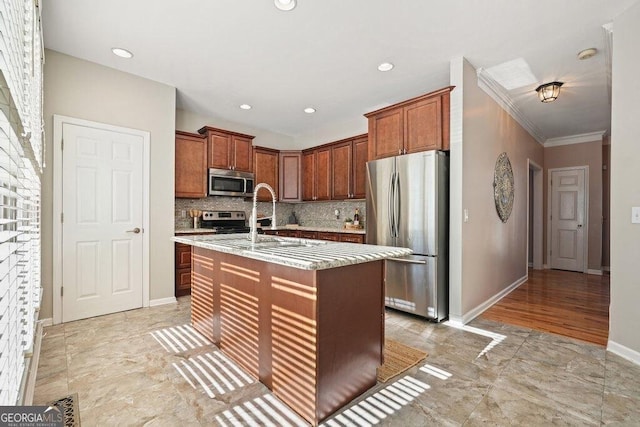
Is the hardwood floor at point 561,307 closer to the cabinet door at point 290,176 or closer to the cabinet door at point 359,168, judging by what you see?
the cabinet door at point 359,168

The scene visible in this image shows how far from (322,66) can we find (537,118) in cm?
388

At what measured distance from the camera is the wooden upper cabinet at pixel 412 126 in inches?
124

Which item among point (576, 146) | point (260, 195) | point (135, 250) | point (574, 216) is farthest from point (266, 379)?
point (576, 146)

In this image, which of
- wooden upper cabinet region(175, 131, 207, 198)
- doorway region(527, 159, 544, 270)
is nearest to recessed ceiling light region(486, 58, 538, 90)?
doorway region(527, 159, 544, 270)

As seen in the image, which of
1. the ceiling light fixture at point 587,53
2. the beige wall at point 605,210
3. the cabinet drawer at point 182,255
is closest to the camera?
the ceiling light fixture at point 587,53

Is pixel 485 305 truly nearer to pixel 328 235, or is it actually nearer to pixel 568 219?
pixel 328 235

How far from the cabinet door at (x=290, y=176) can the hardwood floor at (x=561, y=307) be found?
3.69 m

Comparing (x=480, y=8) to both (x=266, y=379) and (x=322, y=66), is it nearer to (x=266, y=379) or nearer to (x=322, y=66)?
(x=322, y=66)

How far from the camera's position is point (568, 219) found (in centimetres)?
590

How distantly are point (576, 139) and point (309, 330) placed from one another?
7.01 m

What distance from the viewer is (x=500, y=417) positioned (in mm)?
1625

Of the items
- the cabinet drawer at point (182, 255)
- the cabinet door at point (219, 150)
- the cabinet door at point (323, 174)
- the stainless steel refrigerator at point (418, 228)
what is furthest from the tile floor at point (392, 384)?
the cabinet door at point (323, 174)

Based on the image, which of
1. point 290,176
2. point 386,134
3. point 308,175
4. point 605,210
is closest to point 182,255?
point 290,176

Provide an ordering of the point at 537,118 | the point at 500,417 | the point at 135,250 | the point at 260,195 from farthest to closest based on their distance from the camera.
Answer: the point at 260,195 → the point at 537,118 → the point at 135,250 → the point at 500,417
